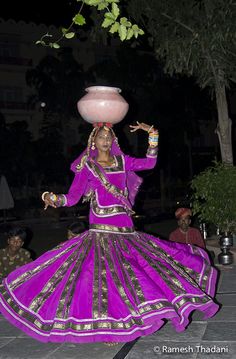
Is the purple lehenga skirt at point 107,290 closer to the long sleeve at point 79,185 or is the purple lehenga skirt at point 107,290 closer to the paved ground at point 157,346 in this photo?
the paved ground at point 157,346

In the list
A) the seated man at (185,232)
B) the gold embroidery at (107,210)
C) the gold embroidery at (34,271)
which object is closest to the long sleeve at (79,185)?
the gold embroidery at (107,210)

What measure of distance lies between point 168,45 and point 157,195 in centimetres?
2169

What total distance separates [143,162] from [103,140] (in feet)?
1.43

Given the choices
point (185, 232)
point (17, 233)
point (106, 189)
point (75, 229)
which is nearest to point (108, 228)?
point (106, 189)

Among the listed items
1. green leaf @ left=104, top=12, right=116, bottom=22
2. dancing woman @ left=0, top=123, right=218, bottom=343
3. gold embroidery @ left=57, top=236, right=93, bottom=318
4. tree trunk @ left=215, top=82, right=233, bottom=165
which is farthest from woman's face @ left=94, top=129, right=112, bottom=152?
tree trunk @ left=215, top=82, right=233, bottom=165

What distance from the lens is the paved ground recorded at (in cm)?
405

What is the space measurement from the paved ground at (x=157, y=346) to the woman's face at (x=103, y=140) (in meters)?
1.74

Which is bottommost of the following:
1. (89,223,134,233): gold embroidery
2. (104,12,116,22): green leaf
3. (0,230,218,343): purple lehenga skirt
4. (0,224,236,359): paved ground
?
(0,224,236,359): paved ground

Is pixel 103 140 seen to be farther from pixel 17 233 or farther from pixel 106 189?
pixel 17 233

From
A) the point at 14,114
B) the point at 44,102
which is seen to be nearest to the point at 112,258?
the point at 44,102

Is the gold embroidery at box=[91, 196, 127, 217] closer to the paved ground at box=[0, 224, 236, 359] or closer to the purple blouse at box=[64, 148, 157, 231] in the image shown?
the purple blouse at box=[64, 148, 157, 231]

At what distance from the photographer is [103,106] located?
15.4 ft

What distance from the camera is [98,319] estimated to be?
3930 millimetres

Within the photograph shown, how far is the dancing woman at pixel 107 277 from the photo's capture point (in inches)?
156
